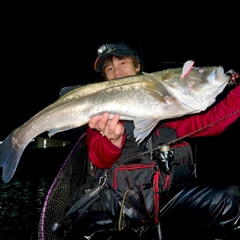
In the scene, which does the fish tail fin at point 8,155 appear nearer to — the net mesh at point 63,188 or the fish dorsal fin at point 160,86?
the net mesh at point 63,188

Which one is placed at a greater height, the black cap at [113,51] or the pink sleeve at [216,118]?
the black cap at [113,51]

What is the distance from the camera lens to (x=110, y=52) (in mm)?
3502

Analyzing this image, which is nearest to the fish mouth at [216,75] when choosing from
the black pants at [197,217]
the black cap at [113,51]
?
the black pants at [197,217]

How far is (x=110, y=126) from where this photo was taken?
276cm

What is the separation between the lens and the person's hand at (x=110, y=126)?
271cm

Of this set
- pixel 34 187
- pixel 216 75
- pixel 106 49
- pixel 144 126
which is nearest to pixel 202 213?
pixel 144 126

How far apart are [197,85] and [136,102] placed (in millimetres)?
602

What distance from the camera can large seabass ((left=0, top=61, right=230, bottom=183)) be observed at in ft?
8.04

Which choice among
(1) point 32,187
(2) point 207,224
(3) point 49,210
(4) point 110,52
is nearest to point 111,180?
(3) point 49,210

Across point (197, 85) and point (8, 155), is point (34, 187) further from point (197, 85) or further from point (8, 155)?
point (197, 85)

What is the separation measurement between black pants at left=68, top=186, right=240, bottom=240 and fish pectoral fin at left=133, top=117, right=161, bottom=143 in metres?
0.92

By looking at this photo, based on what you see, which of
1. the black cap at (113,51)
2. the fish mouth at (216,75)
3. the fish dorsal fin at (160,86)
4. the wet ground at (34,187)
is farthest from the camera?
the wet ground at (34,187)

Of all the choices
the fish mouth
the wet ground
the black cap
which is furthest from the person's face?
the wet ground

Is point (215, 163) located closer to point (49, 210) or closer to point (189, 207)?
point (189, 207)
